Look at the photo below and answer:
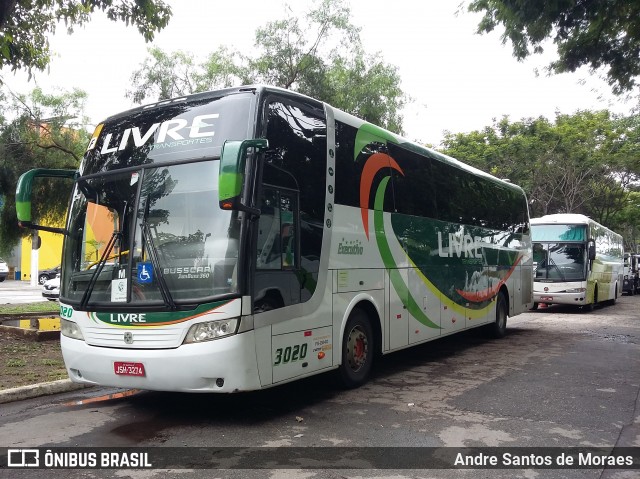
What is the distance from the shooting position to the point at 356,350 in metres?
7.22

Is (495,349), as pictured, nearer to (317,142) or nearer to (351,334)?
(351,334)

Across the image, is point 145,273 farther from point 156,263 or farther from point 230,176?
point 230,176

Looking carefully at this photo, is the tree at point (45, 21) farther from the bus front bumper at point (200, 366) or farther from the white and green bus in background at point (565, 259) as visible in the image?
the white and green bus in background at point (565, 259)

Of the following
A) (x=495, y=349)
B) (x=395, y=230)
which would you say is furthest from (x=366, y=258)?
(x=495, y=349)

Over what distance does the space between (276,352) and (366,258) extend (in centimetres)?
218

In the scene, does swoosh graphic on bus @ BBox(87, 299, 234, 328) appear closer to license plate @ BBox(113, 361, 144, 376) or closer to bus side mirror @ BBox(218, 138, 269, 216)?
license plate @ BBox(113, 361, 144, 376)

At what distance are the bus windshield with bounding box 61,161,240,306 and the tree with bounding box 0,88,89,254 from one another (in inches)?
364

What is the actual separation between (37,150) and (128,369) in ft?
35.3

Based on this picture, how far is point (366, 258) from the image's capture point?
24.1ft

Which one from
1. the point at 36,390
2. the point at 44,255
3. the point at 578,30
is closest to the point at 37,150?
the point at 36,390

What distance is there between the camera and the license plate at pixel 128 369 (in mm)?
5332


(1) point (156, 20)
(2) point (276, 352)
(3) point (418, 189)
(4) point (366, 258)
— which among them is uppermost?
(1) point (156, 20)

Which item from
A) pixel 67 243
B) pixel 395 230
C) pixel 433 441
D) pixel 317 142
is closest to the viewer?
pixel 433 441

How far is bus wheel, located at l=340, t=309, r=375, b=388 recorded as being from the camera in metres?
6.97
